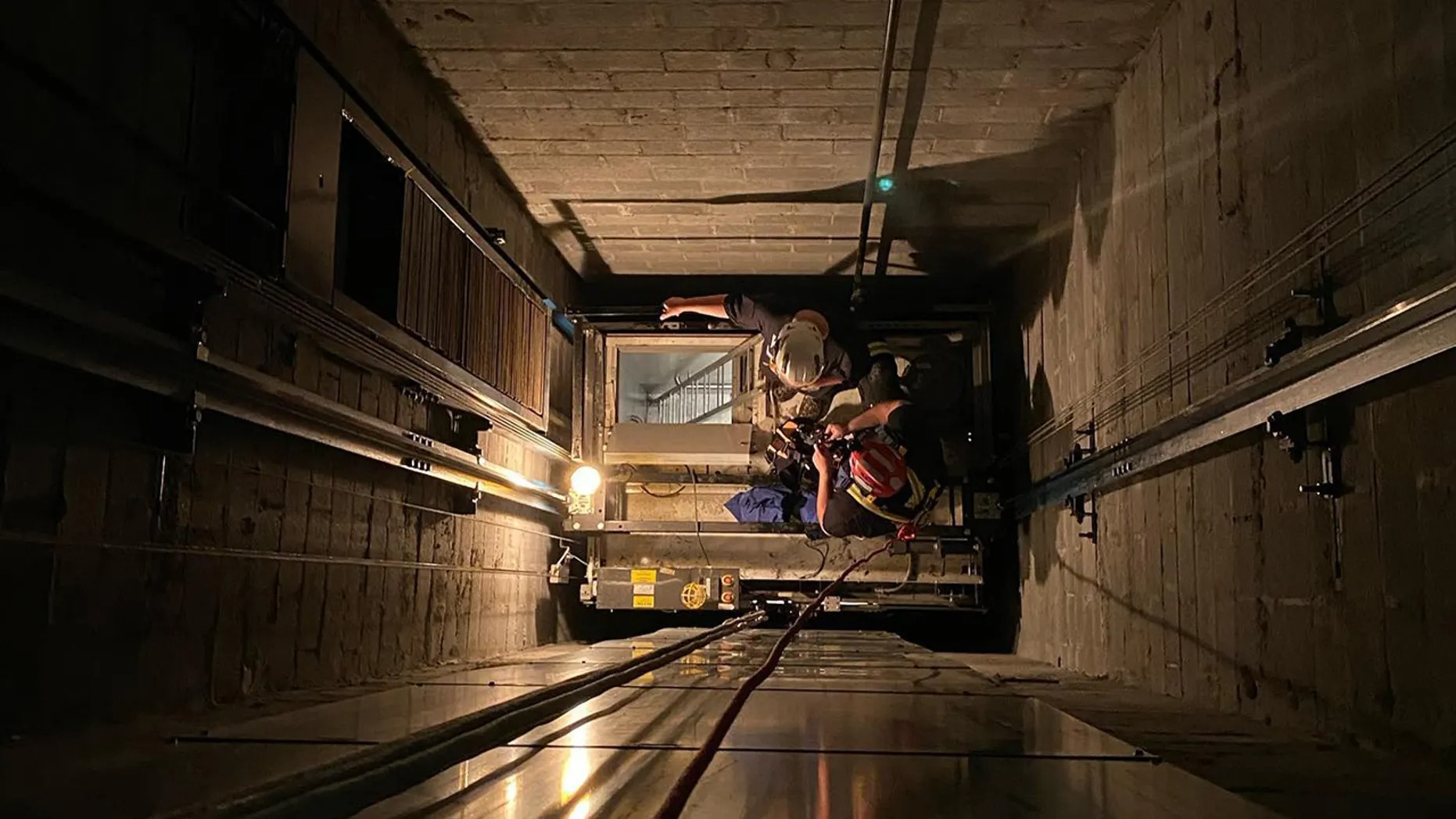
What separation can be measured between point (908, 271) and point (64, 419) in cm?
545

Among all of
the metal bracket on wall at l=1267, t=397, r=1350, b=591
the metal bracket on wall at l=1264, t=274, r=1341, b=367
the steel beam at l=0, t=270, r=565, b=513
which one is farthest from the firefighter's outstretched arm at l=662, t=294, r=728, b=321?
the metal bracket on wall at l=1267, t=397, r=1350, b=591

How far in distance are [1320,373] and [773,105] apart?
8.78 ft

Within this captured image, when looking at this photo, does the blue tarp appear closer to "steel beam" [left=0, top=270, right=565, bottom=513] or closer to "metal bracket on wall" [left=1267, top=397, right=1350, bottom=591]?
"steel beam" [left=0, top=270, right=565, bottom=513]

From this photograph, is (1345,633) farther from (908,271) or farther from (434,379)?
(908,271)

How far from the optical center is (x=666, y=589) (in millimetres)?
6762

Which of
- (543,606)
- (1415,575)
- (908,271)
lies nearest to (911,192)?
(908,271)

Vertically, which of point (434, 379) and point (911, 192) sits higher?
point (911, 192)

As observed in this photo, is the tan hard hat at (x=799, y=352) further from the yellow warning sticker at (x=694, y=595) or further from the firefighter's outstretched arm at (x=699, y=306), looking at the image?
the yellow warning sticker at (x=694, y=595)

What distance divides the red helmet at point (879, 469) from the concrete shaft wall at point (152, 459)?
2.87 metres

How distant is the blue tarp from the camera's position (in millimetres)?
6867

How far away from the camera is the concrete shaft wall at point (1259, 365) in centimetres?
223

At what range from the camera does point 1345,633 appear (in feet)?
8.38

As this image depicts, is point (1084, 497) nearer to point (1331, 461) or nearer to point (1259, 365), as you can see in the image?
point (1259, 365)

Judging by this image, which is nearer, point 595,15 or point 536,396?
point 595,15
